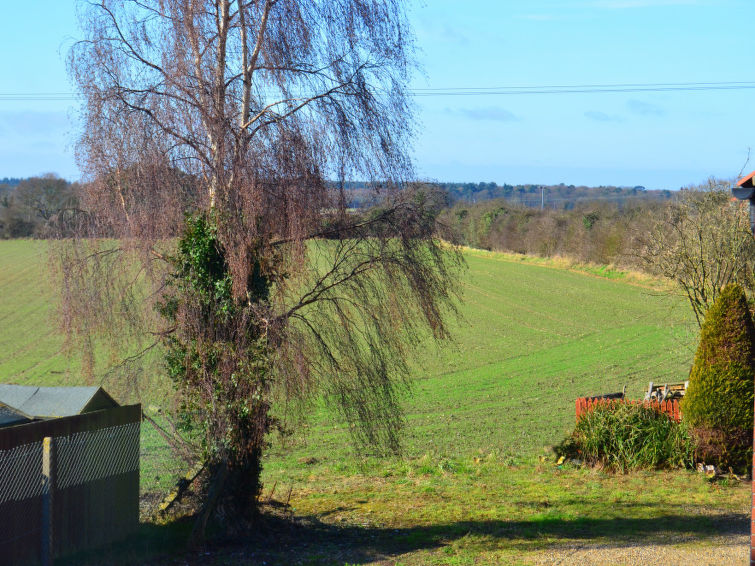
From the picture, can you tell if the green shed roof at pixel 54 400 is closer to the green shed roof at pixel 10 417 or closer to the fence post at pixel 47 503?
the green shed roof at pixel 10 417

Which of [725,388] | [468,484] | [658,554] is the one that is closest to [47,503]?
[658,554]

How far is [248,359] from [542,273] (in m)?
54.3

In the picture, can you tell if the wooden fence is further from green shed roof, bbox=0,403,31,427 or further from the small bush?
the small bush

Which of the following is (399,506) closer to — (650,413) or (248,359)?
(248,359)

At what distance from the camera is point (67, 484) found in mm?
7891

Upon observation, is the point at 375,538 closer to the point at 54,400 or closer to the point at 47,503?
the point at 47,503

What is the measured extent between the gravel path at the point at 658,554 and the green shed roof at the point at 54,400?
552cm

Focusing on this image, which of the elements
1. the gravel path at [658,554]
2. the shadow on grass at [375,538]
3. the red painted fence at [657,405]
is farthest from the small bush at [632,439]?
the gravel path at [658,554]

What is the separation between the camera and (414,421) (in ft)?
73.3

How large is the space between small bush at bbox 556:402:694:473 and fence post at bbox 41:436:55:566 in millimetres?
10523

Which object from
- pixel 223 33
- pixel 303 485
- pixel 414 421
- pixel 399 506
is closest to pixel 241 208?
pixel 223 33

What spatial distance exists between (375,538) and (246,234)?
14.5 feet

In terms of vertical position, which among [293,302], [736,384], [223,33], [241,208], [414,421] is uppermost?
[223,33]

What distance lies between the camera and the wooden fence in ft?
23.5
